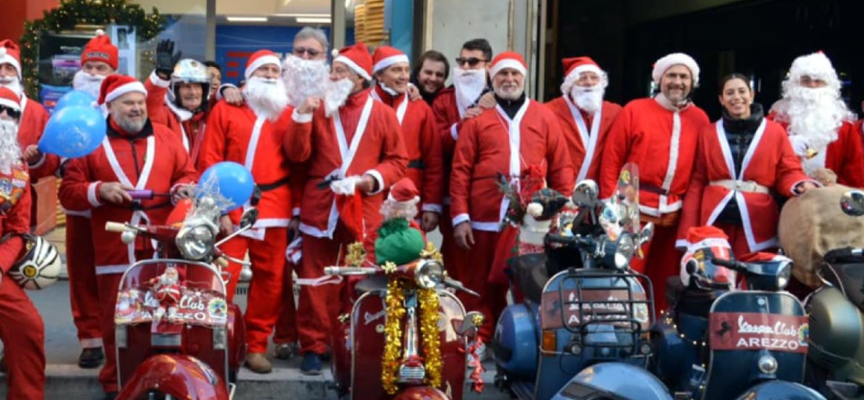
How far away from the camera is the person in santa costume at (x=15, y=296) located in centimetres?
672

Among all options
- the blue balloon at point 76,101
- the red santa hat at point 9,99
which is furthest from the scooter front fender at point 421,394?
the red santa hat at point 9,99

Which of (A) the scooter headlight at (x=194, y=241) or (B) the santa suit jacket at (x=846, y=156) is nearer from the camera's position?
(A) the scooter headlight at (x=194, y=241)

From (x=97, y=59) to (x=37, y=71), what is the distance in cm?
302

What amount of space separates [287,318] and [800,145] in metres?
3.50

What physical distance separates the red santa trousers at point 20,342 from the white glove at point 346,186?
1835 millimetres

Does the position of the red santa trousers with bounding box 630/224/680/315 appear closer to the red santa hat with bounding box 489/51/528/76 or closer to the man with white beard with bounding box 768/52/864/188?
the man with white beard with bounding box 768/52/864/188

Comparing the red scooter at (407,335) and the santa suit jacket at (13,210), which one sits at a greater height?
the santa suit jacket at (13,210)

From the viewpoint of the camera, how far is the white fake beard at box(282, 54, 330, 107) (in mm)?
7758

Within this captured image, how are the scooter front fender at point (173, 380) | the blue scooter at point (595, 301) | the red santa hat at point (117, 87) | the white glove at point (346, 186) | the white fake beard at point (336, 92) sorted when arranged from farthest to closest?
the white fake beard at point (336, 92) → the white glove at point (346, 186) → the red santa hat at point (117, 87) → the blue scooter at point (595, 301) → the scooter front fender at point (173, 380)

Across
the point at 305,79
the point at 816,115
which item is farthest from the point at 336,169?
the point at 816,115

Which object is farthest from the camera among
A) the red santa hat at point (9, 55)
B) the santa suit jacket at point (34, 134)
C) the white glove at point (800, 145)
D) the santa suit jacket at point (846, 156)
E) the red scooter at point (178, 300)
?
the santa suit jacket at point (846, 156)

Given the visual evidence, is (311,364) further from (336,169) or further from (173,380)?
(173,380)

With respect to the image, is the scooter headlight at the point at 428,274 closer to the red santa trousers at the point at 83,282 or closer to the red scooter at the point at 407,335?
the red scooter at the point at 407,335

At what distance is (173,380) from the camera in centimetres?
574
